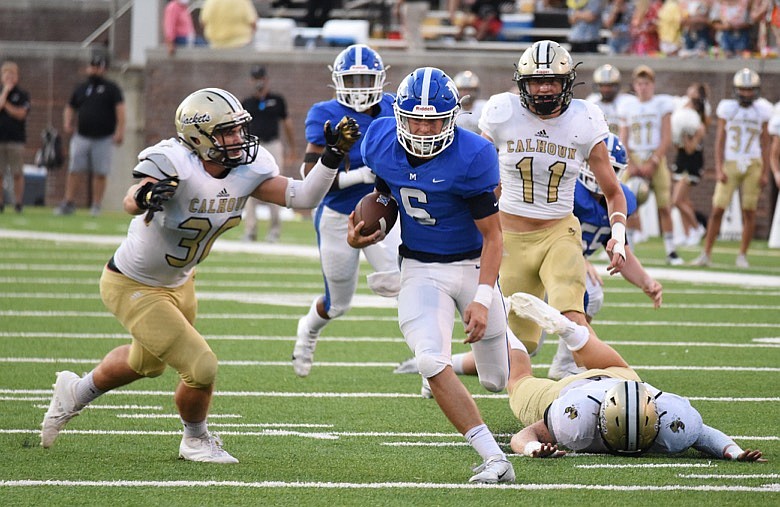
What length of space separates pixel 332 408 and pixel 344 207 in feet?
4.71

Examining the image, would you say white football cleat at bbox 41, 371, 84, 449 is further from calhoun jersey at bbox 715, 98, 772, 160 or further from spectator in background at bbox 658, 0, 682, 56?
spectator in background at bbox 658, 0, 682, 56

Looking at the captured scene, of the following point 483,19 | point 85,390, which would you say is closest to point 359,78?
point 85,390

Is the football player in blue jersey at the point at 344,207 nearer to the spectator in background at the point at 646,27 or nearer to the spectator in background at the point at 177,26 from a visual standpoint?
the spectator in background at the point at 646,27

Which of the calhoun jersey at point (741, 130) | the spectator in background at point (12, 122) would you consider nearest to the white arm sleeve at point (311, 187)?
the calhoun jersey at point (741, 130)

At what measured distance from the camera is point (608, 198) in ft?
20.7

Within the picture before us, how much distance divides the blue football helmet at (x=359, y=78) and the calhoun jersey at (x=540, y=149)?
114 cm

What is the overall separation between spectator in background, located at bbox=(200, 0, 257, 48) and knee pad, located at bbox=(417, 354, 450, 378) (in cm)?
1508

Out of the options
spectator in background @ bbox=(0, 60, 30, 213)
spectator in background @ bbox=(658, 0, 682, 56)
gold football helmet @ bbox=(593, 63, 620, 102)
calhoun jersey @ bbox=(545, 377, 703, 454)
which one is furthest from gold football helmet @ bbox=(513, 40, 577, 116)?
spectator in background @ bbox=(0, 60, 30, 213)

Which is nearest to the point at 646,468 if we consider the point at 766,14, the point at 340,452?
the point at 340,452

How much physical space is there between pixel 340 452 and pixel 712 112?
1351 centimetres

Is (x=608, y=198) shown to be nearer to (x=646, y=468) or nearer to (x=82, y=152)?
(x=646, y=468)

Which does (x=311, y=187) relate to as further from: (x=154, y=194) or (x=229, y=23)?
(x=229, y=23)

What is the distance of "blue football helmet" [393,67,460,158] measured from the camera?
514cm

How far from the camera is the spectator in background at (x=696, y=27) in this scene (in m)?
17.8
